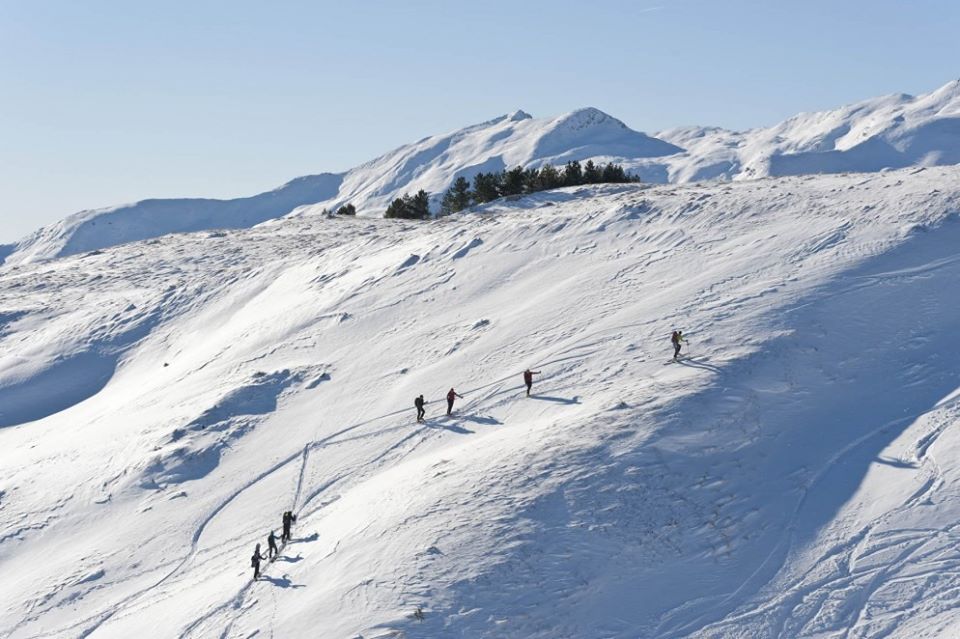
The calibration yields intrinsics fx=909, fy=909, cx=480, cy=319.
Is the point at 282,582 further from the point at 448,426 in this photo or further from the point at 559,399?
the point at 559,399

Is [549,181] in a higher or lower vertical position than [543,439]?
higher

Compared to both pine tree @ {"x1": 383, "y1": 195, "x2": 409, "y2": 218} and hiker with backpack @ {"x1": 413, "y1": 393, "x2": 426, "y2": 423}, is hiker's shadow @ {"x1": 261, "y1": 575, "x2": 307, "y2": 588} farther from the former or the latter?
pine tree @ {"x1": 383, "y1": 195, "x2": 409, "y2": 218}

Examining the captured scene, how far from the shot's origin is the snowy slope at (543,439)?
20406mm

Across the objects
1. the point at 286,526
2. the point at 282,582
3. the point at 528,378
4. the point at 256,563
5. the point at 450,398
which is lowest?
the point at 282,582

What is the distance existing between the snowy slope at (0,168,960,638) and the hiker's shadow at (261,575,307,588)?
0.08 meters

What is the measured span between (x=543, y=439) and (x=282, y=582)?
7.88 meters

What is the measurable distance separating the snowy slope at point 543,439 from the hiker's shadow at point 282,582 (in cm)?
8

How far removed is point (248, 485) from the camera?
29.1m

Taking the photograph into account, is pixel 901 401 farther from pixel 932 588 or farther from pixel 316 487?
pixel 316 487

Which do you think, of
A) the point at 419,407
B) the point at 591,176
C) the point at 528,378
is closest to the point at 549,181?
the point at 591,176

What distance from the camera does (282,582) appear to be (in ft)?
73.3

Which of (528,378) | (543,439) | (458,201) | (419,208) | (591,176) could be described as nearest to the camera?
(543,439)

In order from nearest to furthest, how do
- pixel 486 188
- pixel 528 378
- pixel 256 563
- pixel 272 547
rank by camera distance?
1. pixel 256 563
2. pixel 272 547
3. pixel 528 378
4. pixel 486 188

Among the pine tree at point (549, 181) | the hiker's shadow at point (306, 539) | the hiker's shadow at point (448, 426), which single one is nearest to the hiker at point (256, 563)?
the hiker's shadow at point (306, 539)
